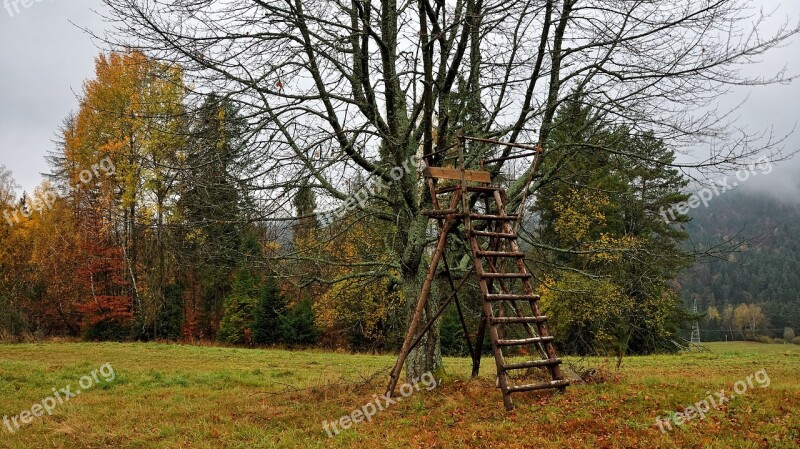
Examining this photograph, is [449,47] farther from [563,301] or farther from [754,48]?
[563,301]

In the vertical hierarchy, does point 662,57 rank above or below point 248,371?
above

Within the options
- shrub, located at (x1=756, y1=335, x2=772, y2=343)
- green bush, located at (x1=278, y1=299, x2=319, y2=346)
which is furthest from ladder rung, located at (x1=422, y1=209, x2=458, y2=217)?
shrub, located at (x1=756, y1=335, x2=772, y2=343)

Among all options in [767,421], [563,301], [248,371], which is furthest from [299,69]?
[563,301]

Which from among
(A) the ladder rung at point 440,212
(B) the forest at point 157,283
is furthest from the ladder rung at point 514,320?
(B) the forest at point 157,283

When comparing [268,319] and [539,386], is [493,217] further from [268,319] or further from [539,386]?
[268,319]

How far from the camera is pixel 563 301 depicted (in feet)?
76.0

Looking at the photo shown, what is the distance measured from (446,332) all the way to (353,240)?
1942cm
